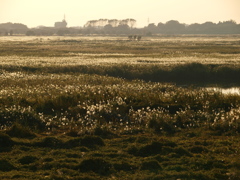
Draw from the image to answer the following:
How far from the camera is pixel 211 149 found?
13.6 meters

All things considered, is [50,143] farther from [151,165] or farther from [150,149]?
[151,165]

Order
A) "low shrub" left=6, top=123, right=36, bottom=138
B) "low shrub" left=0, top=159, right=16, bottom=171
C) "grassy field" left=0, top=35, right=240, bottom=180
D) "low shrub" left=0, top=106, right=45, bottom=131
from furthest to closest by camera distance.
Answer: "low shrub" left=0, top=106, right=45, bottom=131 → "low shrub" left=6, top=123, right=36, bottom=138 → "low shrub" left=0, top=159, right=16, bottom=171 → "grassy field" left=0, top=35, right=240, bottom=180

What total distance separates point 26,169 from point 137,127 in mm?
6958

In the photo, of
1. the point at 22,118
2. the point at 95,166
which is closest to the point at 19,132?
the point at 22,118

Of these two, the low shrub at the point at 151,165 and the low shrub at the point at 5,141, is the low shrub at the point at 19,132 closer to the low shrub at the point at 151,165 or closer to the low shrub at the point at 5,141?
the low shrub at the point at 5,141

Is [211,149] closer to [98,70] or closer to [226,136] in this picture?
[226,136]

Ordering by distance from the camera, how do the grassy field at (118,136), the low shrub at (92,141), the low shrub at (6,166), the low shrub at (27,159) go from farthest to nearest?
the low shrub at (92,141) → the low shrub at (27,159) → the low shrub at (6,166) → the grassy field at (118,136)

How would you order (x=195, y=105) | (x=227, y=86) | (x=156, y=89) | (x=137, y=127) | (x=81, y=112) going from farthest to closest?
(x=227, y=86) → (x=156, y=89) → (x=195, y=105) → (x=81, y=112) → (x=137, y=127)

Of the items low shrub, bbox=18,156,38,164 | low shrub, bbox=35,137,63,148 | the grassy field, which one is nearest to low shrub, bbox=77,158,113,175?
the grassy field

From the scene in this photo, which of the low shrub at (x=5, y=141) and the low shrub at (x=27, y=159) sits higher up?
the low shrub at (x=5, y=141)

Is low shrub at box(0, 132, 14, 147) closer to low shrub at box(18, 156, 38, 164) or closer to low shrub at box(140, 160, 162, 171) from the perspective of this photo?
low shrub at box(18, 156, 38, 164)

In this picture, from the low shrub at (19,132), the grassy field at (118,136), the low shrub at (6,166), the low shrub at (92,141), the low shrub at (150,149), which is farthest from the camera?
the low shrub at (19,132)

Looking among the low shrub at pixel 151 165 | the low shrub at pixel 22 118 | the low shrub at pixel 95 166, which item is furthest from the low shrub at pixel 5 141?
the low shrub at pixel 151 165

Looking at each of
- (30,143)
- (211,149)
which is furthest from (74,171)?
(211,149)
